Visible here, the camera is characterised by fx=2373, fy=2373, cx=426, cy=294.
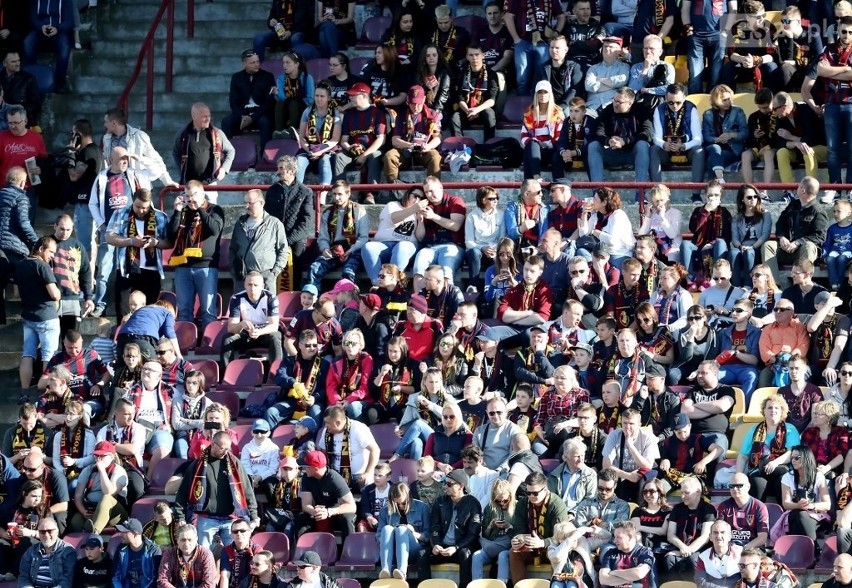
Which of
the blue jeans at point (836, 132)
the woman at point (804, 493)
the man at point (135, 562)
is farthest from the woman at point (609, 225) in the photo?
the man at point (135, 562)

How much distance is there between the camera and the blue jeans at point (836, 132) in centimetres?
2188

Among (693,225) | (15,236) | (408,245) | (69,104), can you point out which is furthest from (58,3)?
(693,225)

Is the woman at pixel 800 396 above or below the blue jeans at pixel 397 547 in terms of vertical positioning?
above

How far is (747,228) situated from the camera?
68.3 feet

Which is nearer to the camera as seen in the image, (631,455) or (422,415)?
(631,455)

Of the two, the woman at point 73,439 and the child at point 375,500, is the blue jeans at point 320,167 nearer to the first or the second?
the woman at point 73,439

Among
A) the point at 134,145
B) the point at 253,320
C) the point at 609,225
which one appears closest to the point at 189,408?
the point at 253,320

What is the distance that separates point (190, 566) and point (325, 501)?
49.4 inches

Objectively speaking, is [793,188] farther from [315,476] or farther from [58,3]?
Answer: [58,3]

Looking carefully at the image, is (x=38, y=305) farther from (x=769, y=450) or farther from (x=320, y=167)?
(x=769, y=450)

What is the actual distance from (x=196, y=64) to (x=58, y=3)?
162 centimetres

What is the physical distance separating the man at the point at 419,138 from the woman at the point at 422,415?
3.53 meters

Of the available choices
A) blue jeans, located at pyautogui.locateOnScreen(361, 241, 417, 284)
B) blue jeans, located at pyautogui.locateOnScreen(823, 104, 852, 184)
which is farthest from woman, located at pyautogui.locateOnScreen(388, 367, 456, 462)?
blue jeans, located at pyautogui.locateOnScreen(823, 104, 852, 184)

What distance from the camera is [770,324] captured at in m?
19.6
